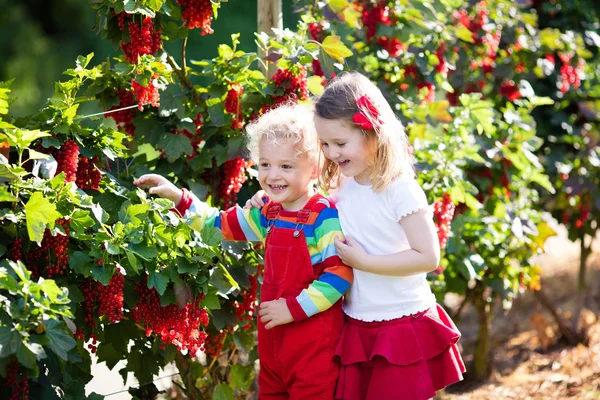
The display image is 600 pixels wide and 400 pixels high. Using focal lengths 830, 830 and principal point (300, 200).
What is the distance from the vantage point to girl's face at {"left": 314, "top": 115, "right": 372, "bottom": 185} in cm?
193

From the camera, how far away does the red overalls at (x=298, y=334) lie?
75.7 inches

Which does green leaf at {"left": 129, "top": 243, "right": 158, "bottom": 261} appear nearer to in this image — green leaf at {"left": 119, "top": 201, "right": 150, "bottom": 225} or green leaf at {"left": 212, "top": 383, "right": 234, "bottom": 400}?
green leaf at {"left": 119, "top": 201, "right": 150, "bottom": 225}

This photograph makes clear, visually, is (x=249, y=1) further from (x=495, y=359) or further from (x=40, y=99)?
(x=40, y=99)

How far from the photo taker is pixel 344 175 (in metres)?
2.02

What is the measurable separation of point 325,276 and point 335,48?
0.72m

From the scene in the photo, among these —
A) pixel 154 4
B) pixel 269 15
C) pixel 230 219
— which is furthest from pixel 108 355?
pixel 269 15

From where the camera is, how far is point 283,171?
6.48 feet

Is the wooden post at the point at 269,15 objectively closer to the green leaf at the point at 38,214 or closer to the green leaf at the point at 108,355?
the green leaf at the point at 108,355

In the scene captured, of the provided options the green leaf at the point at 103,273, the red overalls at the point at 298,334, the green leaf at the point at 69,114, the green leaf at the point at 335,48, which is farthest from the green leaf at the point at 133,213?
the green leaf at the point at 335,48

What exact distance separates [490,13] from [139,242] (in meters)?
2.30

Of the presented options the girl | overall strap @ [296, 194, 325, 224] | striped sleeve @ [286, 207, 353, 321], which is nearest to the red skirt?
the girl

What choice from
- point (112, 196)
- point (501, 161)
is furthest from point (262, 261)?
point (501, 161)

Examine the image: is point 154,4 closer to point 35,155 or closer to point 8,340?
point 35,155

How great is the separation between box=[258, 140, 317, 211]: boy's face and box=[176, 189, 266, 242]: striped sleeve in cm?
14
